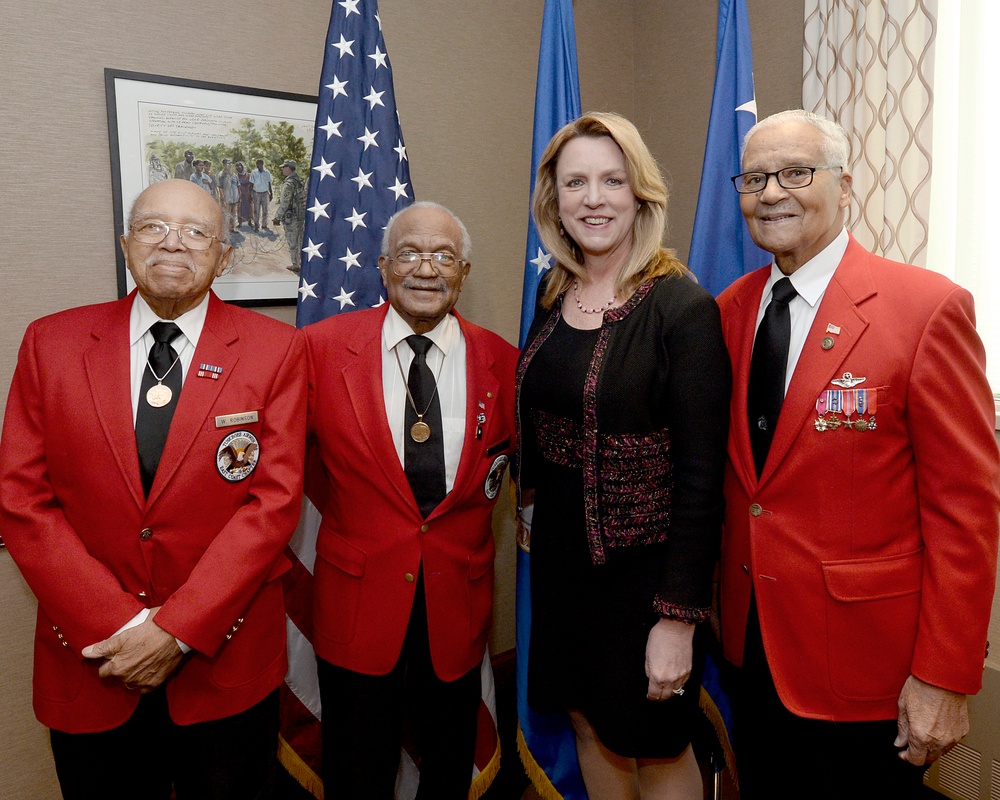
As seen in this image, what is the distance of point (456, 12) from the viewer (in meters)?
2.83

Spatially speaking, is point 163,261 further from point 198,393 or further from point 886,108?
point 886,108

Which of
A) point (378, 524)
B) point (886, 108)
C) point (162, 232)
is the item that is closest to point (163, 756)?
point (378, 524)

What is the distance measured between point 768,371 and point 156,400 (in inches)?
51.9

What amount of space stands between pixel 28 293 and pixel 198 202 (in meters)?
0.89

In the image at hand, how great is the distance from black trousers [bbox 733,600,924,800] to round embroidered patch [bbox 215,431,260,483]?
3.80 ft

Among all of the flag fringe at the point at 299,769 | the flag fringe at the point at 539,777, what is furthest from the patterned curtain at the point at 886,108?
the flag fringe at the point at 299,769

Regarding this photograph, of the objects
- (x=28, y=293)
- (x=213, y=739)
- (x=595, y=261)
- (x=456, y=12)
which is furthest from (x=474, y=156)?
(x=213, y=739)

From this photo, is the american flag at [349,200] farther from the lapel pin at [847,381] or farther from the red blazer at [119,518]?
the lapel pin at [847,381]

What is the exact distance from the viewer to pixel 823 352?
1.39m

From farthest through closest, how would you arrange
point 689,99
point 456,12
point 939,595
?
point 689,99 → point 456,12 → point 939,595

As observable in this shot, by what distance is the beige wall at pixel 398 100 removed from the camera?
2068mm

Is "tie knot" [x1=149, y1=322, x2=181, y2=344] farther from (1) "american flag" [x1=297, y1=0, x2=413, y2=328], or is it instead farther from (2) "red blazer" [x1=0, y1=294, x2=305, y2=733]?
(1) "american flag" [x1=297, y1=0, x2=413, y2=328]

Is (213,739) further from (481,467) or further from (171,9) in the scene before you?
(171,9)

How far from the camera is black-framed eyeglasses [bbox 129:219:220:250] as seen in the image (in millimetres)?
1541
